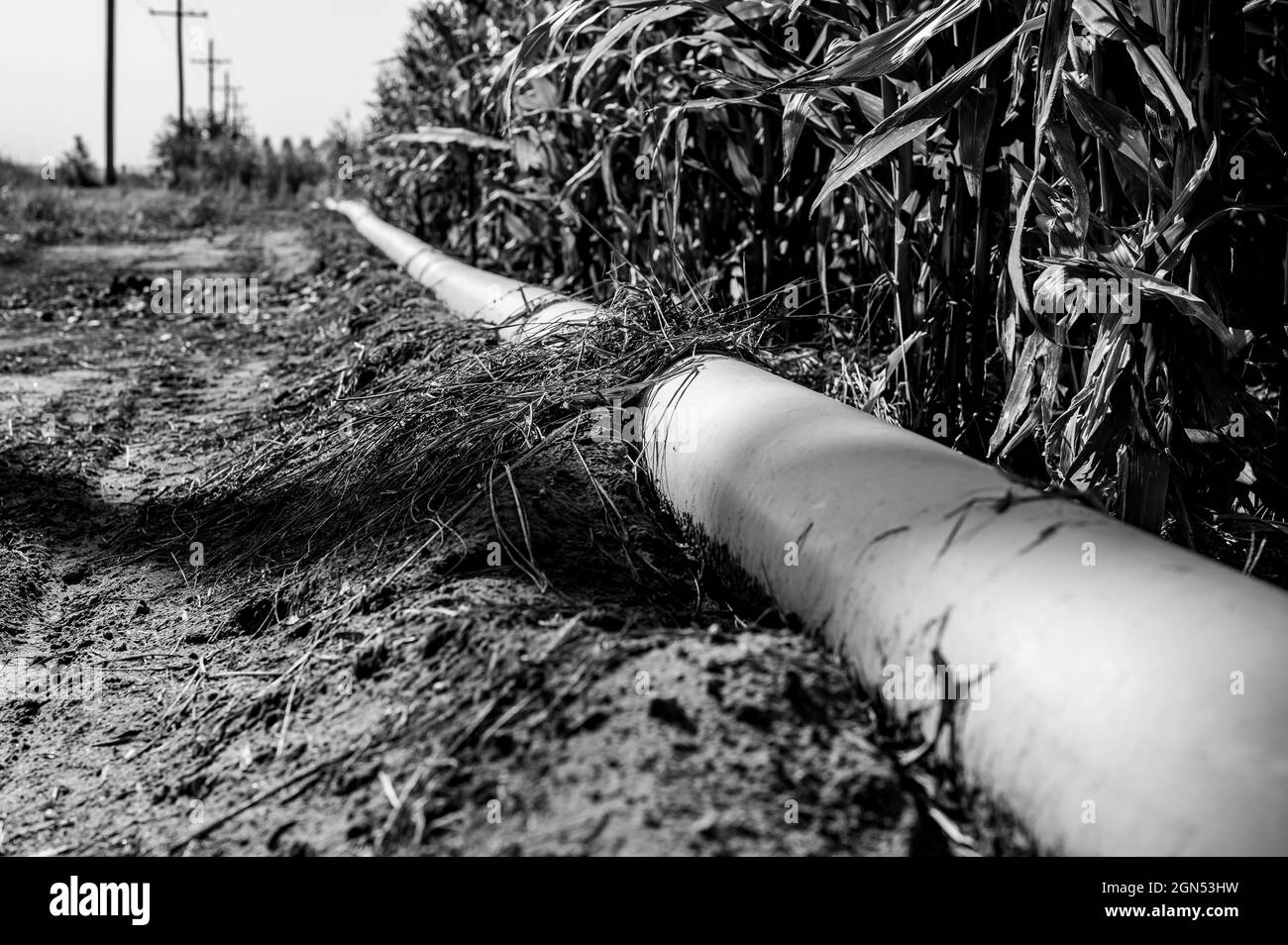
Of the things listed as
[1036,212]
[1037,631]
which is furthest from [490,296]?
[1037,631]

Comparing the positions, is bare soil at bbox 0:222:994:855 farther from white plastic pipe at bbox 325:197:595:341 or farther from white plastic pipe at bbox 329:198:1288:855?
white plastic pipe at bbox 325:197:595:341

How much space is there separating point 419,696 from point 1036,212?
143 centimetres

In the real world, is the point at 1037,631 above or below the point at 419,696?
above

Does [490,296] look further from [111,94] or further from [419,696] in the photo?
[111,94]

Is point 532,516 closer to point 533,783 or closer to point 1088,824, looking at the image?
point 533,783

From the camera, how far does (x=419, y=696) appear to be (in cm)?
124

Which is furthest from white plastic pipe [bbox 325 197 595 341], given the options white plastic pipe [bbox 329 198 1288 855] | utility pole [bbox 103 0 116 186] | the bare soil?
utility pole [bbox 103 0 116 186]

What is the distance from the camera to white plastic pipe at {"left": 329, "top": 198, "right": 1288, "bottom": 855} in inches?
30.2

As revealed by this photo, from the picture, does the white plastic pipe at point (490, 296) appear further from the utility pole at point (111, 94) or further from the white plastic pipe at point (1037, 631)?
the utility pole at point (111, 94)

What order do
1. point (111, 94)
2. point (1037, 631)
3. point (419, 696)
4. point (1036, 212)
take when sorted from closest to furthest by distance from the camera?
point (1037, 631), point (419, 696), point (1036, 212), point (111, 94)

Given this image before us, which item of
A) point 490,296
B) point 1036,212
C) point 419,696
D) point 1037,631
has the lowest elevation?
point 419,696

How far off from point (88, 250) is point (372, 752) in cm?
1068

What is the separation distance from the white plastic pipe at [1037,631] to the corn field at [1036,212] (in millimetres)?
427

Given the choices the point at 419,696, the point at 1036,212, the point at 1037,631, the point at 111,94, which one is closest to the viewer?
the point at 1037,631
